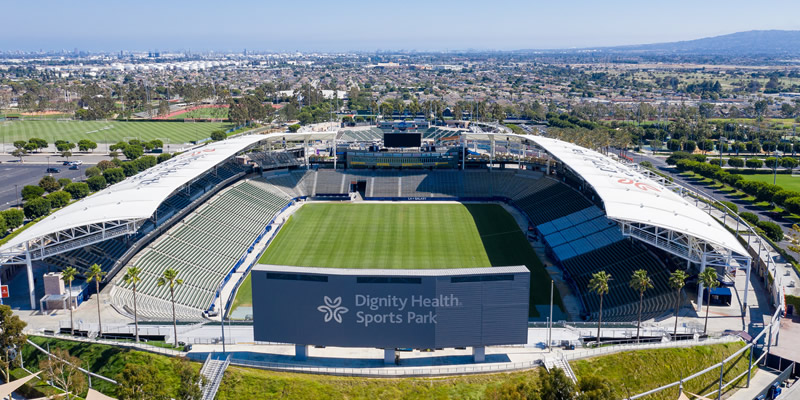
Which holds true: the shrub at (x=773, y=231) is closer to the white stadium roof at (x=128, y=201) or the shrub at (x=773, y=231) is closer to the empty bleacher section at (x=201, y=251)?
the empty bleacher section at (x=201, y=251)

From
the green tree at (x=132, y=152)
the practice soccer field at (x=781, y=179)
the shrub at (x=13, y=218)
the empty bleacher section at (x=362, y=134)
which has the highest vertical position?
the empty bleacher section at (x=362, y=134)

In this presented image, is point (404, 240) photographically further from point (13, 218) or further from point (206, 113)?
point (206, 113)

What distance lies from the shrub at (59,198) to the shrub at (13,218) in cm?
752

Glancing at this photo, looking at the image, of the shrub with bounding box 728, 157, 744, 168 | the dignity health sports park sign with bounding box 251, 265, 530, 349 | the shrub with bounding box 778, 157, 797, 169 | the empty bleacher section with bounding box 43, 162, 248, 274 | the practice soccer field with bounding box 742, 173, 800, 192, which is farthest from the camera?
the shrub with bounding box 728, 157, 744, 168

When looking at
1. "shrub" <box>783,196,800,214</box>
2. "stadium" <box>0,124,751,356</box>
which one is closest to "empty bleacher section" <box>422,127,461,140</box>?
"stadium" <box>0,124,751,356</box>

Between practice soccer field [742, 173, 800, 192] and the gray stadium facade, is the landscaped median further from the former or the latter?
practice soccer field [742, 173, 800, 192]

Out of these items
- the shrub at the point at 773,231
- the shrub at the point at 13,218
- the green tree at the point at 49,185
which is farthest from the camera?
the green tree at the point at 49,185

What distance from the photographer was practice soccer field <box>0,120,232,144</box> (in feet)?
440

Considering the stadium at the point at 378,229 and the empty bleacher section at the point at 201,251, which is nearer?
the stadium at the point at 378,229

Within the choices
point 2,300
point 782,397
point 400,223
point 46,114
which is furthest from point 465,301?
point 46,114

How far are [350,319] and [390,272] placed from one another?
10.9 feet

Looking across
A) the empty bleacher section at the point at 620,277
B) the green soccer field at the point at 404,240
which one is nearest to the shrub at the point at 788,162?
the green soccer field at the point at 404,240

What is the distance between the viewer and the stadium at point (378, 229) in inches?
1745

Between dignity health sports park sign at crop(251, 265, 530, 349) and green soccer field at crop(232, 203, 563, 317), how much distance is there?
46.3ft
